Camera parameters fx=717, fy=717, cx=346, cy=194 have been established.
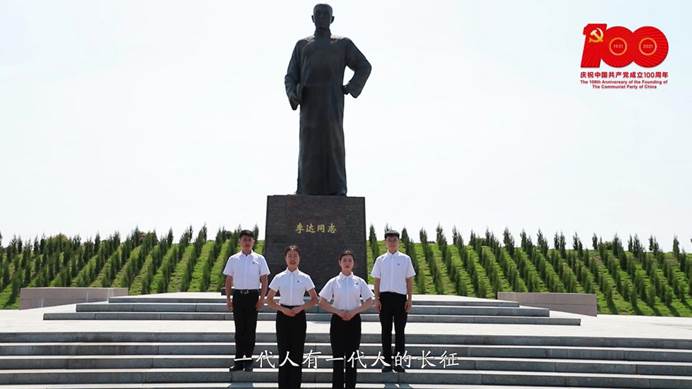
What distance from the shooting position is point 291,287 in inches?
238

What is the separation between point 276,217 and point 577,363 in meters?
5.18

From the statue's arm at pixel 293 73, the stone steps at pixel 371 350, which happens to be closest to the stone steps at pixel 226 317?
the stone steps at pixel 371 350

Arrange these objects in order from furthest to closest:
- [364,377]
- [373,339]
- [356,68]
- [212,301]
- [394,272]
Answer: [356,68], [212,301], [373,339], [364,377], [394,272]

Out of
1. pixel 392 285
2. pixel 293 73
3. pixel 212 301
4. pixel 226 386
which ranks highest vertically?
pixel 293 73

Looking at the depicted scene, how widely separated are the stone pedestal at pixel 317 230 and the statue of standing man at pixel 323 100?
1.40 ft

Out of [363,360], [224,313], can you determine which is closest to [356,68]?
[224,313]

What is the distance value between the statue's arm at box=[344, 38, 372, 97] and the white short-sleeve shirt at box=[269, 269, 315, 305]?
20.5 ft

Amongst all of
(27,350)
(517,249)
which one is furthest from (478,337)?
(517,249)

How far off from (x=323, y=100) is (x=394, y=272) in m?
5.36

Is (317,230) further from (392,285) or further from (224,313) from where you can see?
(392,285)

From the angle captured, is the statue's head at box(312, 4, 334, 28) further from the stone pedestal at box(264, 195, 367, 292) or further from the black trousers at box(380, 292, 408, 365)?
the black trousers at box(380, 292, 408, 365)

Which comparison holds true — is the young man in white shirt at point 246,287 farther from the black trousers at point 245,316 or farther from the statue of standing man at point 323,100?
the statue of standing man at point 323,100

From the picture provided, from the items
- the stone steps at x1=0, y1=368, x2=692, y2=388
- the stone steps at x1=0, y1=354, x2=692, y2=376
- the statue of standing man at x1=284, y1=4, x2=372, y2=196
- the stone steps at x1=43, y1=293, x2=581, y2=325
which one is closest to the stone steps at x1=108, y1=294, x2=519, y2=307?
the stone steps at x1=43, y1=293, x2=581, y2=325

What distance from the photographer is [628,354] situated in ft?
26.6
